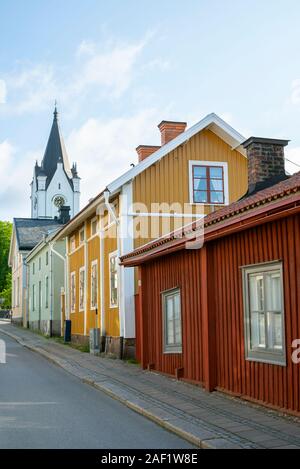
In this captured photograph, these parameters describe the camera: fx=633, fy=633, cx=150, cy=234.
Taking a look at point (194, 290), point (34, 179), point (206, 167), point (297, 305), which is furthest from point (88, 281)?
point (34, 179)

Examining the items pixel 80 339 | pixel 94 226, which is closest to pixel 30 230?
pixel 80 339

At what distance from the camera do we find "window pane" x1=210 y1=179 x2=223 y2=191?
19.8 m

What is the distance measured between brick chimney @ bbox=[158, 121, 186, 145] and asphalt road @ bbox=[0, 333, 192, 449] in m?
9.51

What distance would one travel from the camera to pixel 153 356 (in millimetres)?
14656

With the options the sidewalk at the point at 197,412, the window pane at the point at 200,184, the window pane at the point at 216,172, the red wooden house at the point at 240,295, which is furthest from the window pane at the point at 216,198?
the sidewalk at the point at 197,412

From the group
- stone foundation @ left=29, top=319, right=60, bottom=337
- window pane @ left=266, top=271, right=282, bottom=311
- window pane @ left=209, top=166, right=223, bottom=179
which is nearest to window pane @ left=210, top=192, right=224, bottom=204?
window pane @ left=209, top=166, right=223, bottom=179

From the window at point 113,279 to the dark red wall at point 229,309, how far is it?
13.8 ft

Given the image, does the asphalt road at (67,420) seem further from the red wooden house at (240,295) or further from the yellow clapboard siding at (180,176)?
the yellow clapboard siding at (180,176)

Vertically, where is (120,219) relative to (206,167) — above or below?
below

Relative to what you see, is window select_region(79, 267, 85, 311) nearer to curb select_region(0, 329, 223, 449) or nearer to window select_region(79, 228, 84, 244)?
window select_region(79, 228, 84, 244)
